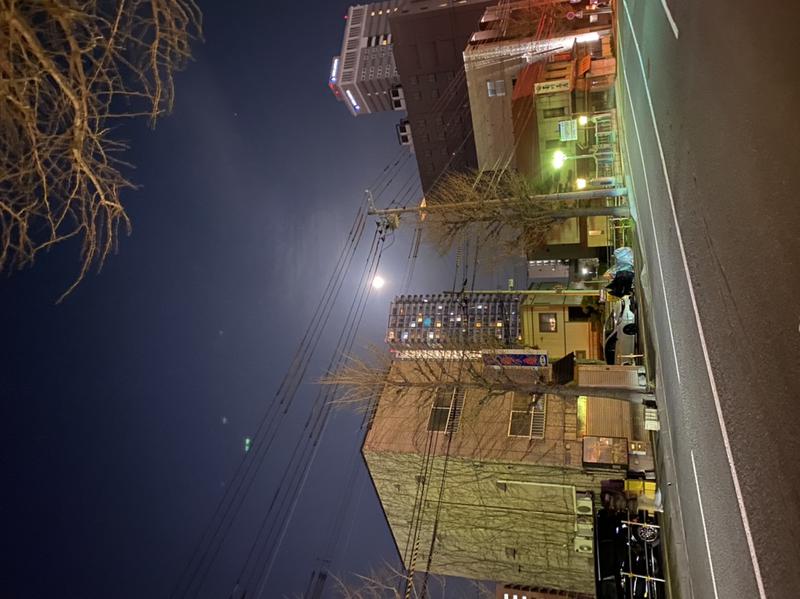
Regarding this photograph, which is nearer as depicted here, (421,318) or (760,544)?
(760,544)

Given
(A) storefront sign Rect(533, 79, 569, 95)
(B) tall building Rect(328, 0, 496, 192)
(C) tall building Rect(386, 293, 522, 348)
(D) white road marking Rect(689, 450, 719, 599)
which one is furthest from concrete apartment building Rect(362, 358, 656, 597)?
(B) tall building Rect(328, 0, 496, 192)

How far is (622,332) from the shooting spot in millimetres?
20703

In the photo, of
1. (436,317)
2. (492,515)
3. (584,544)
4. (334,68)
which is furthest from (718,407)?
(334,68)

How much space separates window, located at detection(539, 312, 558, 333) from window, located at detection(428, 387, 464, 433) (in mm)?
14679

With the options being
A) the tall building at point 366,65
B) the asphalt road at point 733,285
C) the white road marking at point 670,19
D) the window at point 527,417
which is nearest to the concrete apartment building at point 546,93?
the window at point 527,417

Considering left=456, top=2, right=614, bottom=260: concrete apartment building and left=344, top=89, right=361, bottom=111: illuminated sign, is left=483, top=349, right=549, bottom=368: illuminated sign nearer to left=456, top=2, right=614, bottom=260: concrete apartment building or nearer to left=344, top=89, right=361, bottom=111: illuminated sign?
left=456, top=2, right=614, bottom=260: concrete apartment building

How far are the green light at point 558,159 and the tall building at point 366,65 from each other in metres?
35.5

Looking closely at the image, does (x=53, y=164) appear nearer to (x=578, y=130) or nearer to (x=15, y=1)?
(x=15, y=1)

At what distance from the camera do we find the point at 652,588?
14.2 metres

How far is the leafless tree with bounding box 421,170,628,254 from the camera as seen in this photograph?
21.1m

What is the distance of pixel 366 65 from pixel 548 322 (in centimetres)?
4534

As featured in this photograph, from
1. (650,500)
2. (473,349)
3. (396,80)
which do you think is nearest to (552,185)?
(473,349)

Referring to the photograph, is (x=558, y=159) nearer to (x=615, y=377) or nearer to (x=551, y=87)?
(x=551, y=87)

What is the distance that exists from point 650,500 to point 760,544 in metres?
12.8
